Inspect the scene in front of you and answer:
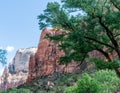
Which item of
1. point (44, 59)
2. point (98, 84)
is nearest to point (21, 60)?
point (44, 59)

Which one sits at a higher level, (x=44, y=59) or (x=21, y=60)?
(x=21, y=60)

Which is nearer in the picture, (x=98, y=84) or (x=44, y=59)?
(x=98, y=84)

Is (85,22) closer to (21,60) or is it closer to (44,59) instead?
(44,59)

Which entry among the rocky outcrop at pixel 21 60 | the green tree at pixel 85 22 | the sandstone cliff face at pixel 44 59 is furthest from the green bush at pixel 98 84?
the rocky outcrop at pixel 21 60

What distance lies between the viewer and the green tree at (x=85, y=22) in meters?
26.9

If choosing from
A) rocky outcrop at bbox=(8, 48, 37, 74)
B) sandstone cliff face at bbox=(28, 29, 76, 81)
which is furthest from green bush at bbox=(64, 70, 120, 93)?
rocky outcrop at bbox=(8, 48, 37, 74)

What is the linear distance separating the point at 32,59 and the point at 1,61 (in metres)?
100

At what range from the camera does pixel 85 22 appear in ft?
91.1

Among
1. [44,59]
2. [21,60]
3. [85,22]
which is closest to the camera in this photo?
[85,22]

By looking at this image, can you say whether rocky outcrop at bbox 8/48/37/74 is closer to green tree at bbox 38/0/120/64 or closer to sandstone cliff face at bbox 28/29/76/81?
sandstone cliff face at bbox 28/29/76/81

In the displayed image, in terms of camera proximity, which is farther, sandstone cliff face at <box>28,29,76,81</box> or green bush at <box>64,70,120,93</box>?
sandstone cliff face at <box>28,29,76,81</box>

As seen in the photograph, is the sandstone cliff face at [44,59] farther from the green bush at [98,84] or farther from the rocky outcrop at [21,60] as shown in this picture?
the green bush at [98,84]

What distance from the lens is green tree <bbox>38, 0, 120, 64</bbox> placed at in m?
26.9

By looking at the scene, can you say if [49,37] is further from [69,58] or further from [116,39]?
[116,39]
